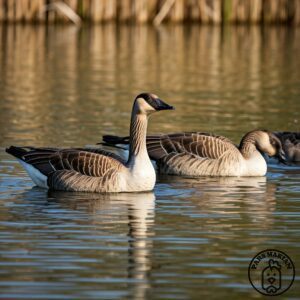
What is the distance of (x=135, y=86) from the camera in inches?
1154

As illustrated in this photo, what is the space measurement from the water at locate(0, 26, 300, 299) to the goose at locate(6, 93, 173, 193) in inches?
7.7

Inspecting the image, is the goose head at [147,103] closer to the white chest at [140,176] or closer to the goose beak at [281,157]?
the white chest at [140,176]

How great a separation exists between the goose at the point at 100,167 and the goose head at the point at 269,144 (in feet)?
8.18

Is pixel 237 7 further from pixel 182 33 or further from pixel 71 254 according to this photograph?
pixel 71 254

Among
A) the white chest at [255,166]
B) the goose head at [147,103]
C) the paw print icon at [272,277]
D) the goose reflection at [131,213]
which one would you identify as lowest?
the paw print icon at [272,277]

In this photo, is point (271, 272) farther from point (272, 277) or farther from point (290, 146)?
point (290, 146)

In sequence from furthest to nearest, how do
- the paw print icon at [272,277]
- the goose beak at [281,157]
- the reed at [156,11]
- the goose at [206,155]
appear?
1. the reed at [156,11]
2. the goose beak at [281,157]
3. the goose at [206,155]
4. the paw print icon at [272,277]

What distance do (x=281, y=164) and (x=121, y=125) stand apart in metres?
4.05

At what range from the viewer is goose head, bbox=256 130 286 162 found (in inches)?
691

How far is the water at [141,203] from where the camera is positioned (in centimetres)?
1088

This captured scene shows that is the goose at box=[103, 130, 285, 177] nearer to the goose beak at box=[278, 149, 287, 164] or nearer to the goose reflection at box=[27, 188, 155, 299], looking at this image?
the goose beak at box=[278, 149, 287, 164]

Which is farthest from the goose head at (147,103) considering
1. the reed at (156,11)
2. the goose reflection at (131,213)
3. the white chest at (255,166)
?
the reed at (156,11)

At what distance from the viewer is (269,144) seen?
17703 millimetres

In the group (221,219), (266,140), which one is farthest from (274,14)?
(221,219)
